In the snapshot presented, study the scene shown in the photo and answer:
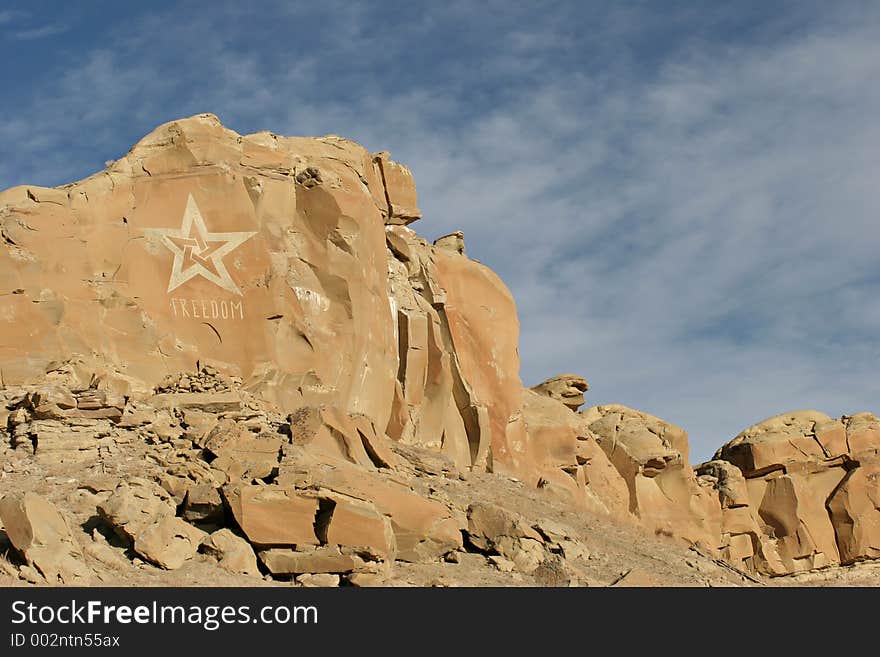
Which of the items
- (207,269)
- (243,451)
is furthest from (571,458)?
(243,451)

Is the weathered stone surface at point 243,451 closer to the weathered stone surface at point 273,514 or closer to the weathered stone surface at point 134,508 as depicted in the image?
the weathered stone surface at point 273,514

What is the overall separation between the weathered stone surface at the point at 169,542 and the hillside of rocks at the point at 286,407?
0.14 feet

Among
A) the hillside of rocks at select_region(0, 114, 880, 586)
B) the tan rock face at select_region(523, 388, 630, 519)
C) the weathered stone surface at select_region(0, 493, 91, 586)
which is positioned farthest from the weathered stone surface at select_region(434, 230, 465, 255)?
the weathered stone surface at select_region(0, 493, 91, 586)

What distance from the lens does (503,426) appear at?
40.6m

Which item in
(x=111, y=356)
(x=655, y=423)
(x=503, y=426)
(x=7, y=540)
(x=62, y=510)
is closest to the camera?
(x=7, y=540)

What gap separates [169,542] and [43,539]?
2.12 meters

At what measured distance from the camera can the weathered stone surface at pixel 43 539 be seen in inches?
829

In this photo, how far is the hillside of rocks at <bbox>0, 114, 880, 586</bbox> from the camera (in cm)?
2344

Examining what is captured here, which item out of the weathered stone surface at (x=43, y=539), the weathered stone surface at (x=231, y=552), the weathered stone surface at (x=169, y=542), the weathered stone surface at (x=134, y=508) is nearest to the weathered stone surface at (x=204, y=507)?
the weathered stone surface at (x=134, y=508)

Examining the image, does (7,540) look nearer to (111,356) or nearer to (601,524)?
(111,356)

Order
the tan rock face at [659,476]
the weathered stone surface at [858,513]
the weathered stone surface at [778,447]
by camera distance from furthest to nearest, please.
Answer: the weathered stone surface at [778,447] → the weathered stone surface at [858,513] → the tan rock face at [659,476]
